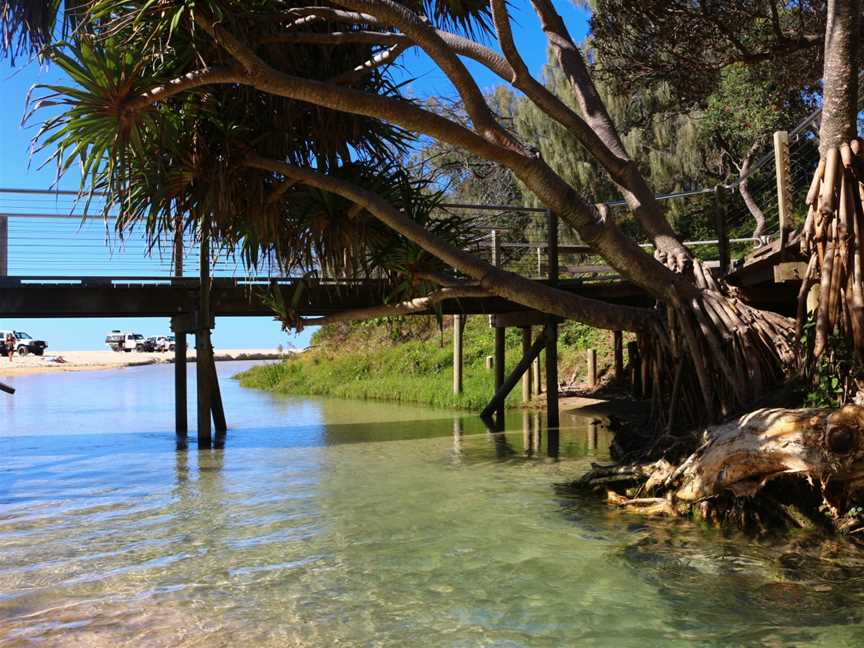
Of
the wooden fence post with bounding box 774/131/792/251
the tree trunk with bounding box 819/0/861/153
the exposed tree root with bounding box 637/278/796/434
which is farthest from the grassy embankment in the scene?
the tree trunk with bounding box 819/0/861/153

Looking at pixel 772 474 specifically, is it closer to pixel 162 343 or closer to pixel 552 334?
pixel 552 334

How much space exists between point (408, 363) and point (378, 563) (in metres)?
17.6

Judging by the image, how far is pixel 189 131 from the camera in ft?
30.1

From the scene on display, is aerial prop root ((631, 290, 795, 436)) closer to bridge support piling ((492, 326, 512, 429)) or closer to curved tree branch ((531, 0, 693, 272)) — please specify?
curved tree branch ((531, 0, 693, 272))

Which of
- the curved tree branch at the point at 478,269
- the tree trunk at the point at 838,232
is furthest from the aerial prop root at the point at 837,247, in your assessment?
the curved tree branch at the point at 478,269

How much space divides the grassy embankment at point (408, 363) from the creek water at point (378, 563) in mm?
8743

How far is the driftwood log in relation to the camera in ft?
20.3

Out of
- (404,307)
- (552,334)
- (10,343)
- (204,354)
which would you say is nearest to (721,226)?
(552,334)

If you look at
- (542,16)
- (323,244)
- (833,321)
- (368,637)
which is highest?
(542,16)

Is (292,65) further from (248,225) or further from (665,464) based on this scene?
(665,464)

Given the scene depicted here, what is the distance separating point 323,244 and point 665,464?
4.28 metres

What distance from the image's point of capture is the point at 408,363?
23.7m

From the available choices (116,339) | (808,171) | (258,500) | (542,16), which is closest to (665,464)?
(258,500)

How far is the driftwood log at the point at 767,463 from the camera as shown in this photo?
20.3 ft
